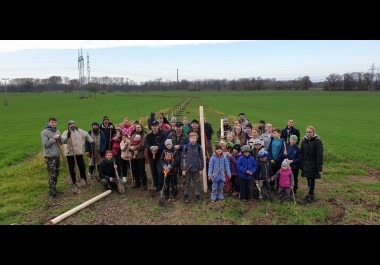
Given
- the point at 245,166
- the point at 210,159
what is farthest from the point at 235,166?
the point at 210,159

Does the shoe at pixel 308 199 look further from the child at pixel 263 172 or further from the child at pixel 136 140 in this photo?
the child at pixel 136 140

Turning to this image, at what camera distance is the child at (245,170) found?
26.2 ft

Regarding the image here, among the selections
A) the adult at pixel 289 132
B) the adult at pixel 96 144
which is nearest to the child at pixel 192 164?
the adult at pixel 289 132

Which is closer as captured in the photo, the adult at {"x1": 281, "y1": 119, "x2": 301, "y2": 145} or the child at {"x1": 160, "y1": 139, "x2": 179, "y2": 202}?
the child at {"x1": 160, "y1": 139, "x2": 179, "y2": 202}

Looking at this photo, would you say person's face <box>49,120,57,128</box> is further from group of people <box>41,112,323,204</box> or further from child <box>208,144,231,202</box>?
child <box>208,144,231,202</box>

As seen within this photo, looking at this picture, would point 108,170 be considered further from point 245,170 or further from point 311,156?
point 311,156

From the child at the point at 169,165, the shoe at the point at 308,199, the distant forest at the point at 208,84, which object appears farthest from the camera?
the distant forest at the point at 208,84

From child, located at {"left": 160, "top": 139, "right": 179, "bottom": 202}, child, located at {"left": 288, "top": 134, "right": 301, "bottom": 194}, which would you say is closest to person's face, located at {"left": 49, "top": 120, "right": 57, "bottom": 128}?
child, located at {"left": 160, "top": 139, "right": 179, "bottom": 202}

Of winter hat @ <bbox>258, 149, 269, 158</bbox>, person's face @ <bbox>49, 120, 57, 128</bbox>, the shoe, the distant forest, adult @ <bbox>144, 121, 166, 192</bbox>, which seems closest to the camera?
the shoe

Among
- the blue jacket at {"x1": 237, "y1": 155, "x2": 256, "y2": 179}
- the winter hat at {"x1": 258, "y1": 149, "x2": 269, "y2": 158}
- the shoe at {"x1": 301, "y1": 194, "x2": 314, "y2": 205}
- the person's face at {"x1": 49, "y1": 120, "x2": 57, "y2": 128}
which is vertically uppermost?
the person's face at {"x1": 49, "y1": 120, "x2": 57, "y2": 128}

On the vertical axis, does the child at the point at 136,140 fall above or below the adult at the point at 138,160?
above

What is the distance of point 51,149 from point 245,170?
534 centimetres

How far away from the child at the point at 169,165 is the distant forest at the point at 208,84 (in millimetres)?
101912

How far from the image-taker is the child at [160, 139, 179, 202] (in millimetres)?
8305
